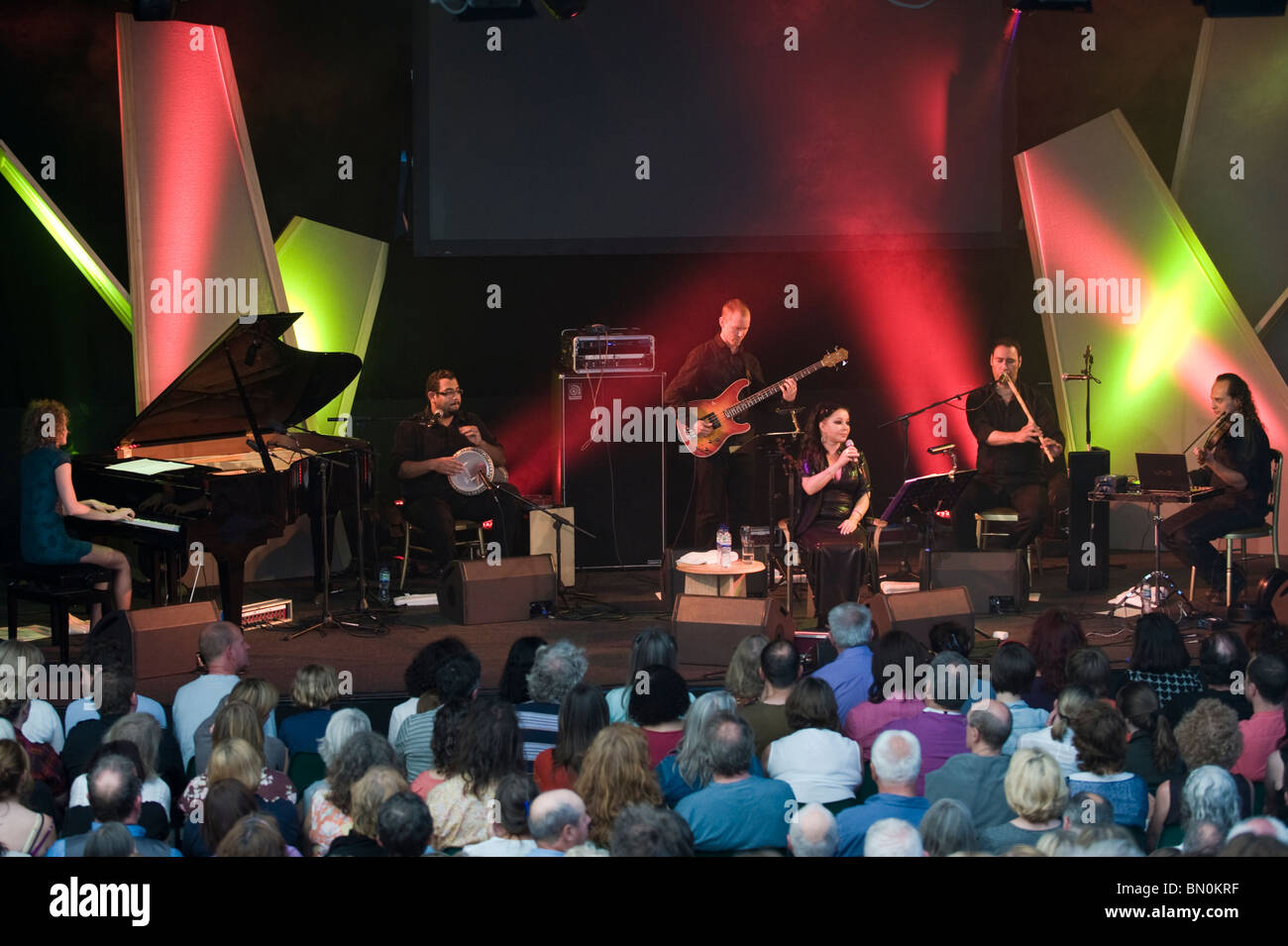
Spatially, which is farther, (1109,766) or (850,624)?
(850,624)

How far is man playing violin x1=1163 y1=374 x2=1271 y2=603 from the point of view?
8430 millimetres

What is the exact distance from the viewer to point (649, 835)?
11.6ft

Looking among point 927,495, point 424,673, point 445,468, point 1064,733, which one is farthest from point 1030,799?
point 445,468

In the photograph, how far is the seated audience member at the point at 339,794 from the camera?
4145 millimetres

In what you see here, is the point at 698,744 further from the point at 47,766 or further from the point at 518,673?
the point at 47,766

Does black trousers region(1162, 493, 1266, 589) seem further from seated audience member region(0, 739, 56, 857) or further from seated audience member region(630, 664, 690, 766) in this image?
seated audience member region(0, 739, 56, 857)

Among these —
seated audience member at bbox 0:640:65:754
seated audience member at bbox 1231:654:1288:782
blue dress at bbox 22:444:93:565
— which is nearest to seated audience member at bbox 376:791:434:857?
seated audience member at bbox 0:640:65:754

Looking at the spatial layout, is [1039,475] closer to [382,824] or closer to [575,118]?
[575,118]

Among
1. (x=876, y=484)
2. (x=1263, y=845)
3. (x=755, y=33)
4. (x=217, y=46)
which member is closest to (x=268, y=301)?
(x=217, y=46)

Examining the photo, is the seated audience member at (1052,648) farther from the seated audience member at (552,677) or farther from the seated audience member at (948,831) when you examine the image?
the seated audience member at (948,831)

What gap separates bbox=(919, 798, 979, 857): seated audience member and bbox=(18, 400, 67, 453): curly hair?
18.4 ft

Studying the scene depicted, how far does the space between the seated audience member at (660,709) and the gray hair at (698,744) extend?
0.16 m

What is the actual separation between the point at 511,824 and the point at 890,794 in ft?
3.66

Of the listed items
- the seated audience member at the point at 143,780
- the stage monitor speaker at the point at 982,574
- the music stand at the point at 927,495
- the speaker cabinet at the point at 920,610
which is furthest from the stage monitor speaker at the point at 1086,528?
the seated audience member at the point at 143,780
